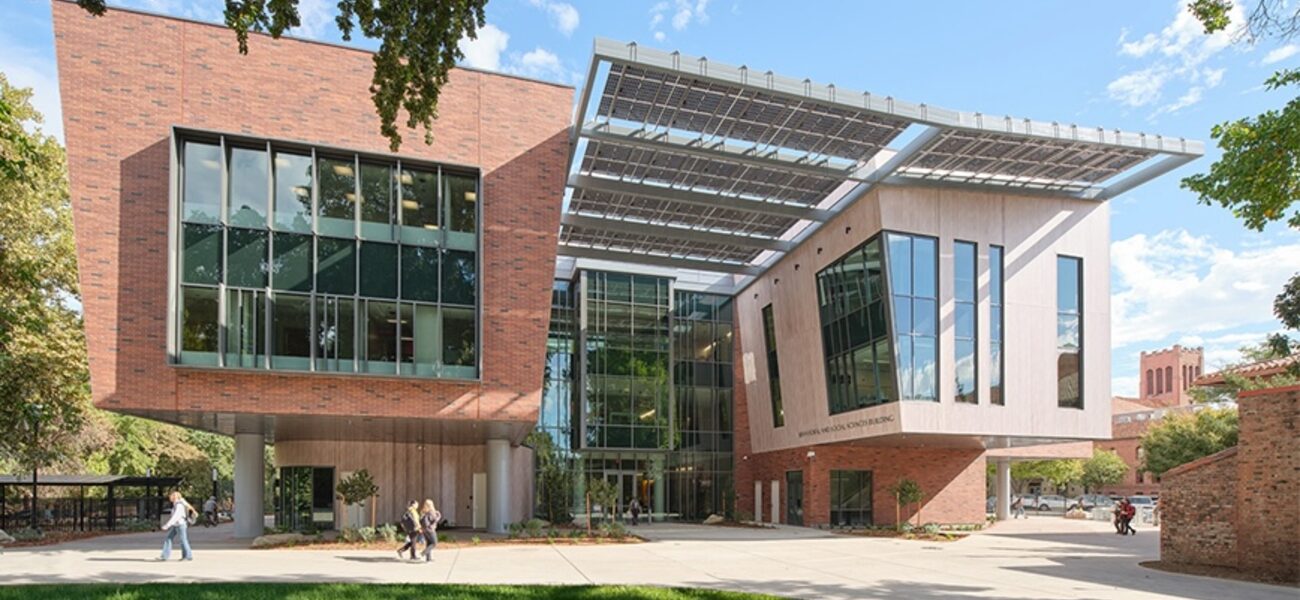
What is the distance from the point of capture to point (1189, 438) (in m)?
51.8

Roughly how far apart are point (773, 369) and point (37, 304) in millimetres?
26751

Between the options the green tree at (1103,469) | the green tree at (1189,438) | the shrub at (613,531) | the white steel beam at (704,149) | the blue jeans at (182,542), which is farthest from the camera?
the green tree at (1103,469)

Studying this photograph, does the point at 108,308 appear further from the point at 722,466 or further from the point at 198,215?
the point at 722,466

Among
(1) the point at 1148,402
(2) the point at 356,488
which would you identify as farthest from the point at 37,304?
(1) the point at 1148,402

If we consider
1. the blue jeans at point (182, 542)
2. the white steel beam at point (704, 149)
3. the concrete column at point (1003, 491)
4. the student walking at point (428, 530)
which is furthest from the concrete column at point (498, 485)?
the concrete column at point (1003, 491)

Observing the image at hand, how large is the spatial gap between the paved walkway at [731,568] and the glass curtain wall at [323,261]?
4958mm

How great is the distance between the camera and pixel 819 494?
33.8 metres

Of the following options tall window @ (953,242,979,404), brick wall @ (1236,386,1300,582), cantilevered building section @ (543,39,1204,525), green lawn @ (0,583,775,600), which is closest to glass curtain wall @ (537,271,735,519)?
cantilevered building section @ (543,39,1204,525)

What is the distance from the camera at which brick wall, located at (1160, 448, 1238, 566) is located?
18094mm

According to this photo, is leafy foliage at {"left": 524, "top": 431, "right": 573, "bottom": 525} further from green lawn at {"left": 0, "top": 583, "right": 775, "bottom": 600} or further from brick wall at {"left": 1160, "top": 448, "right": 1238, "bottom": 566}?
brick wall at {"left": 1160, "top": 448, "right": 1238, "bottom": 566}

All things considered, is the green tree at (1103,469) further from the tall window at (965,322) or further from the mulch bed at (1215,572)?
the mulch bed at (1215,572)

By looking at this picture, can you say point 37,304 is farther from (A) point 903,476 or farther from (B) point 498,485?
(A) point 903,476

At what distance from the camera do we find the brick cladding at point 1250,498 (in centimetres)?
1672

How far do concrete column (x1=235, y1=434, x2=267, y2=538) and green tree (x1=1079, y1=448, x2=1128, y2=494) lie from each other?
62.7 meters
